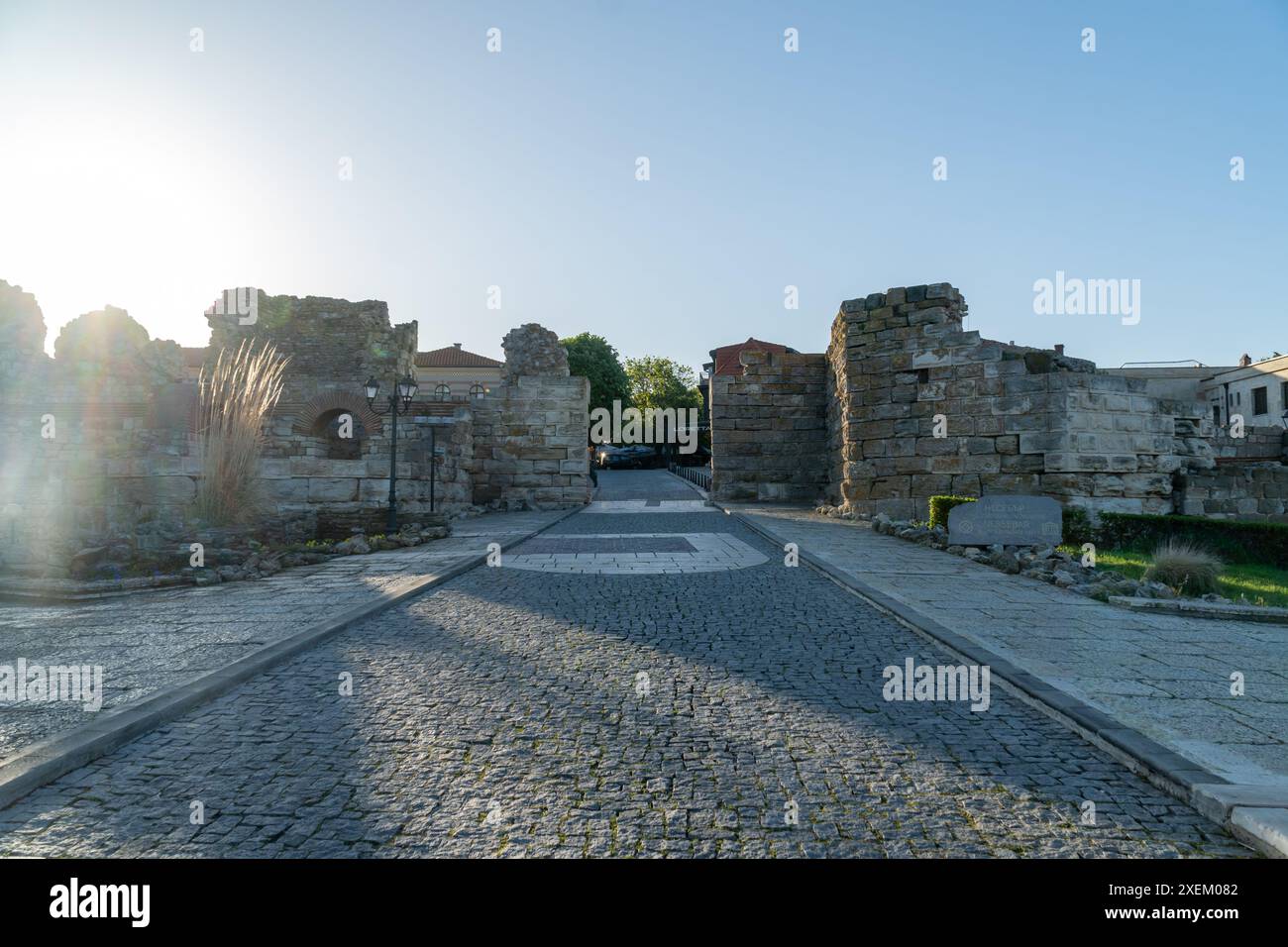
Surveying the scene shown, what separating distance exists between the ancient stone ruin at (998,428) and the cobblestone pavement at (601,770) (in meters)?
9.16

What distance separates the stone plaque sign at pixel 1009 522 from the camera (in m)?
9.72

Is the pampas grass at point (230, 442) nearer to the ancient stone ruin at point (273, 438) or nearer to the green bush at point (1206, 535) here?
the ancient stone ruin at point (273, 438)

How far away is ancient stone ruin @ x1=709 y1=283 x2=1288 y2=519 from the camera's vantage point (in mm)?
12344

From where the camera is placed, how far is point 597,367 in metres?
55.2

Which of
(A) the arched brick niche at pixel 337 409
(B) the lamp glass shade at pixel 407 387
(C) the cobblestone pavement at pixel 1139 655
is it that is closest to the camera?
(C) the cobblestone pavement at pixel 1139 655

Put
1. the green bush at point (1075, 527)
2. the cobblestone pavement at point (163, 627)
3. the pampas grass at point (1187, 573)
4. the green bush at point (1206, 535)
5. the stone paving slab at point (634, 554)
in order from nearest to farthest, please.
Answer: the cobblestone pavement at point (163, 627), the pampas grass at point (1187, 573), the stone paving slab at point (634, 554), the green bush at point (1206, 535), the green bush at point (1075, 527)

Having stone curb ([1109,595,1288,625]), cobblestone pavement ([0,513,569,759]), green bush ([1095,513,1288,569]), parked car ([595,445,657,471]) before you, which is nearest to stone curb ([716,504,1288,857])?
stone curb ([1109,595,1288,625])

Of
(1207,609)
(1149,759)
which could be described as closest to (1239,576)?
(1207,609)

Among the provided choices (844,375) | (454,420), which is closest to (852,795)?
(844,375)

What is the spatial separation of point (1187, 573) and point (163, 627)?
9.34m

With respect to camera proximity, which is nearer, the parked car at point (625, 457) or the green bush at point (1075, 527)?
the green bush at point (1075, 527)

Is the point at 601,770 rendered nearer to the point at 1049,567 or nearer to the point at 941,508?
the point at 1049,567

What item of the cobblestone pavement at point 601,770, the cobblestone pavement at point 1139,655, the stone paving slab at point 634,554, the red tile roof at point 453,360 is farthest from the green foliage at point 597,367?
the cobblestone pavement at point 601,770

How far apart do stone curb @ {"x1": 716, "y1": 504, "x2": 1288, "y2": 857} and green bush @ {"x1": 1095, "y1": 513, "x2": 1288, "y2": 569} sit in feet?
23.9
